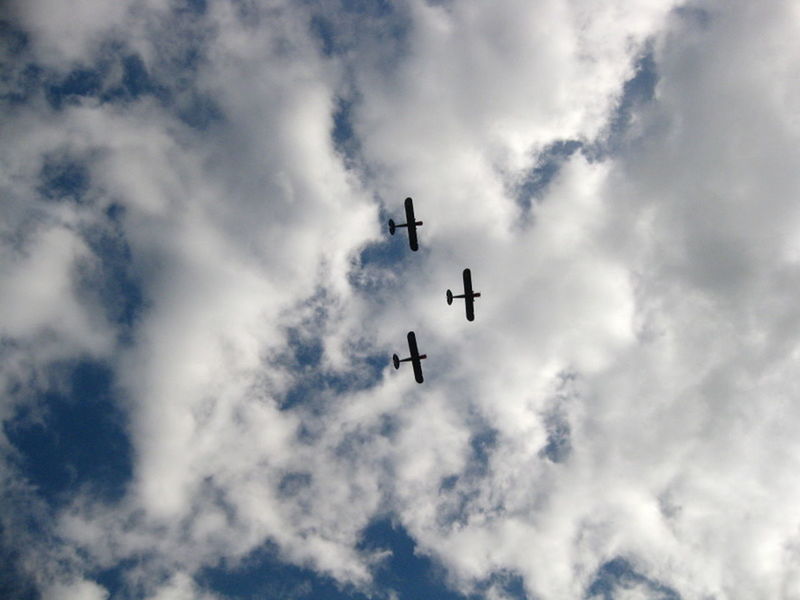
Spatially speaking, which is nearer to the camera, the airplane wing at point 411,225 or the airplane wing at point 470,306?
the airplane wing at point 411,225

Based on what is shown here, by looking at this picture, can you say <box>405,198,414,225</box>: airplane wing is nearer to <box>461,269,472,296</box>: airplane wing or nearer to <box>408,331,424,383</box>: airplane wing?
<box>461,269,472,296</box>: airplane wing

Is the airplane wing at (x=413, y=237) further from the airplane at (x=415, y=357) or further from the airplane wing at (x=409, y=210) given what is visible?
the airplane at (x=415, y=357)

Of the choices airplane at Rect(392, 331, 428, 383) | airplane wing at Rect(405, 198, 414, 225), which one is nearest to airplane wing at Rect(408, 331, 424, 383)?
airplane at Rect(392, 331, 428, 383)

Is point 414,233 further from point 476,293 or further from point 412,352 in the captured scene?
point 412,352

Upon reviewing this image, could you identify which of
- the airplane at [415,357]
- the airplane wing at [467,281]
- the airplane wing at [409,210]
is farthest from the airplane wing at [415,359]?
the airplane wing at [409,210]

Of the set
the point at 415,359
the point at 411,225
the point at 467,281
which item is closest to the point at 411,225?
the point at 411,225

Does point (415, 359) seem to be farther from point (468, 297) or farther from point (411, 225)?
point (411, 225)

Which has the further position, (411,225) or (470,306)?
(470,306)

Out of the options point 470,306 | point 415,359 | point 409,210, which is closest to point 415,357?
point 415,359

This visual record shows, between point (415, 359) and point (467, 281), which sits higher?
point (467, 281)

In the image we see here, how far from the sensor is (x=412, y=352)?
67.0 meters

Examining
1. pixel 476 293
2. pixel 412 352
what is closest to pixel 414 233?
pixel 476 293

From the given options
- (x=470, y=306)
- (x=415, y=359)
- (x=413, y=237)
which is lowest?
(x=415, y=359)

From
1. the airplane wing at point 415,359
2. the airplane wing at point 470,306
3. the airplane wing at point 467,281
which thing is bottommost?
the airplane wing at point 415,359
